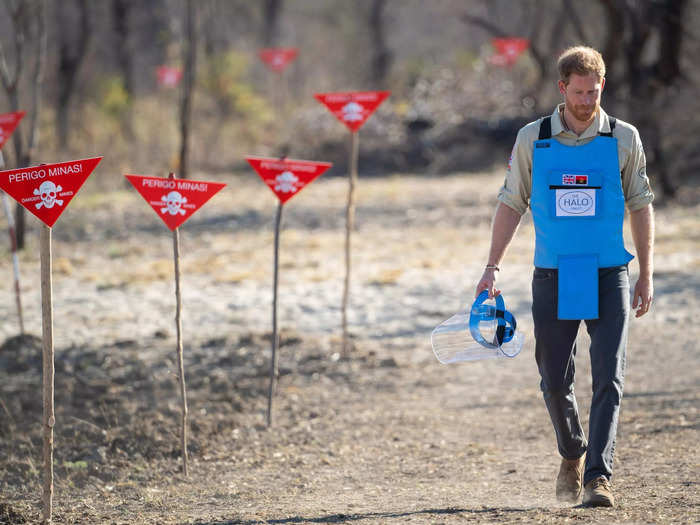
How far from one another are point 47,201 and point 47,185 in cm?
7

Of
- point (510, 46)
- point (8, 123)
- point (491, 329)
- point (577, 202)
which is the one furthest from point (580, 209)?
point (510, 46)

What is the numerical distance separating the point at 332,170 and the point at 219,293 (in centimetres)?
1017

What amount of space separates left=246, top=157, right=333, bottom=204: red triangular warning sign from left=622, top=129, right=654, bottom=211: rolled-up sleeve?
2.69 meters

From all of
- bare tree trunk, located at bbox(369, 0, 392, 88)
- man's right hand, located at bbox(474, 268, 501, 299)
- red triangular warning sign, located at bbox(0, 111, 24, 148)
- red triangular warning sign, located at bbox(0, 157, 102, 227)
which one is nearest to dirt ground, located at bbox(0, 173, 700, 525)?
man's right hand, located at bbox(474, 268, 501, 299)

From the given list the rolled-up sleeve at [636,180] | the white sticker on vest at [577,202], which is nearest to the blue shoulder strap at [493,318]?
the white sticker on vest at [577,202]

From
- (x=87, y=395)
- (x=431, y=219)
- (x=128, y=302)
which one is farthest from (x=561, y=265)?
(x=431, y=219)

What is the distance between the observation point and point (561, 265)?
3959 millimetres

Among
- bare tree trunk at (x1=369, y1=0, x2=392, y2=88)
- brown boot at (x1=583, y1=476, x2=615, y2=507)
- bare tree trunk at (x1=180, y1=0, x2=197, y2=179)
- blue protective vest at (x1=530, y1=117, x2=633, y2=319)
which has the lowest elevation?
brown boot at (x1=583, y1=476, x2=615, y2=507)

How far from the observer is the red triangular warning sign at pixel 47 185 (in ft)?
14.1

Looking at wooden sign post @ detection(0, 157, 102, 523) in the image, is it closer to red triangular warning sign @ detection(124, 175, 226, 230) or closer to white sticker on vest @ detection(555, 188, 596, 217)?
red triangular warning sign @ detection(124, 175, 226, 230)

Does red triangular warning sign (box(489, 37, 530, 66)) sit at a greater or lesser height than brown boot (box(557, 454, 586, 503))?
greater

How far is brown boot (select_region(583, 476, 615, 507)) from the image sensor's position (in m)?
3.98

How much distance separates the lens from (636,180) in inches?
157

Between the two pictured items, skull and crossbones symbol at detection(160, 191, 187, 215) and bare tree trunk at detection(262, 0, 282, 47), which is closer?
skull and crossbones symbol at detection(160, 191, 187, 215)
